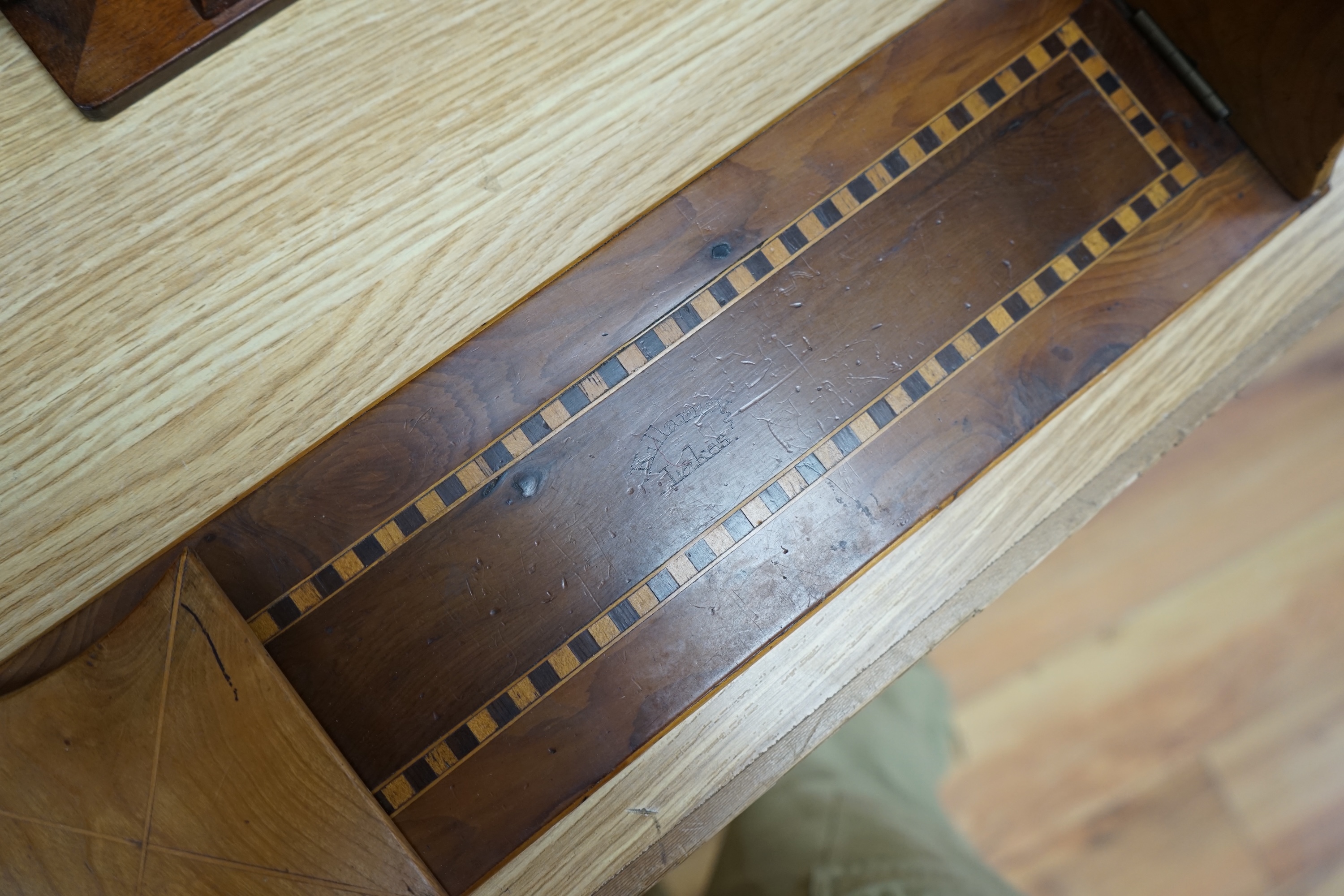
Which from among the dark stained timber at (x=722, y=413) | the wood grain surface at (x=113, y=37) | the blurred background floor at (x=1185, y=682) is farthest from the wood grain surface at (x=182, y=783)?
the blurred background floor at (x=1185, y=682)

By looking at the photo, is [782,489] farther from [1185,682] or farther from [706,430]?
[1185,682]

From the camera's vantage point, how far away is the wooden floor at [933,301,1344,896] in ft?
5.27

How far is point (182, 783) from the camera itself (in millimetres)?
821

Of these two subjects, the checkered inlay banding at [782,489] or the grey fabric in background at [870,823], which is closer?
the checkered inlay banding at [782,489]

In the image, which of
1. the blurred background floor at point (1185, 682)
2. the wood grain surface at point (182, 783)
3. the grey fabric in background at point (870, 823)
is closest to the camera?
the wood grain surface at point (182, 783)

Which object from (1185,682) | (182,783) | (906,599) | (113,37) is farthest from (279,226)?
(1185,682)

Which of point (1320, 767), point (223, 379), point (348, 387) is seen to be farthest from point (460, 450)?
point (1320, 767)

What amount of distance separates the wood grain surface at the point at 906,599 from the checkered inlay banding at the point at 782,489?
10 centimetres

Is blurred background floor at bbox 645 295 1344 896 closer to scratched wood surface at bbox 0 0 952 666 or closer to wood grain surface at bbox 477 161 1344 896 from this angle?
wood grain surface at bbox 477 161 1344 896

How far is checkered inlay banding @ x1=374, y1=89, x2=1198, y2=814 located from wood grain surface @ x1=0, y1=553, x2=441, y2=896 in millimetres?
68

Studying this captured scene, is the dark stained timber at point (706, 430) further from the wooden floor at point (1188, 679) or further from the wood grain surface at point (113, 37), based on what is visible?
the wooden floor at point (1188, 679)

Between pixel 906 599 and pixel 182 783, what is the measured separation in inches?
26.3

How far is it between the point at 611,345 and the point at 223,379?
0.36m

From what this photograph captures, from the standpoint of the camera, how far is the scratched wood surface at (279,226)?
34.2 inches
